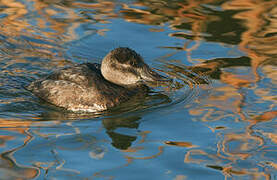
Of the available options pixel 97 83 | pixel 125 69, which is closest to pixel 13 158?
pixel 97 83

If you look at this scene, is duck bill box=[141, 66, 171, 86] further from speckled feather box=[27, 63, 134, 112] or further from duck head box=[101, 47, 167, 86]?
speckled feather box=[27, 63, 134, 112]

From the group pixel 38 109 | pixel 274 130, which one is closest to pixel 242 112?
pixel 274 130

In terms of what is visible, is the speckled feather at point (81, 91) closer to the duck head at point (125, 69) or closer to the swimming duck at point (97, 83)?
the swimming duck at point (97, 83)

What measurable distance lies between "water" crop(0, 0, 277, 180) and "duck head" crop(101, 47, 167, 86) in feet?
1.08

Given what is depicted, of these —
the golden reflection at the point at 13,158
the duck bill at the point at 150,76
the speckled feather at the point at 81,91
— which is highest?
the duck bill at the point at 150,76

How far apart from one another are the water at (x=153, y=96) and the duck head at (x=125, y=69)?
0.33m

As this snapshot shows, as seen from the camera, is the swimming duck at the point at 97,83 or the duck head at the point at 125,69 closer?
the swimming duck at the point at 97,83

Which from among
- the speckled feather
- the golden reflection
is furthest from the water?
the speckled feather

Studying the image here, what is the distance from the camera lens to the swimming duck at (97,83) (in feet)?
26.5

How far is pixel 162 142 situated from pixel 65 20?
18.9 feet

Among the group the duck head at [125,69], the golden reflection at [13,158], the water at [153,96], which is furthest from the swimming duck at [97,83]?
the golden reflection at [13,158]

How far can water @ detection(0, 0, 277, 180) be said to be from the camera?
6336 mm

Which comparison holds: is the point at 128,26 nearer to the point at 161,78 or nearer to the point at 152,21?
the point at 152,21

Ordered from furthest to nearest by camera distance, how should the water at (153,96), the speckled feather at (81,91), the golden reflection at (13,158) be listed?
the speckled feather at (81,91) → the water at (153,96) → the golden reflection at (13,158)
